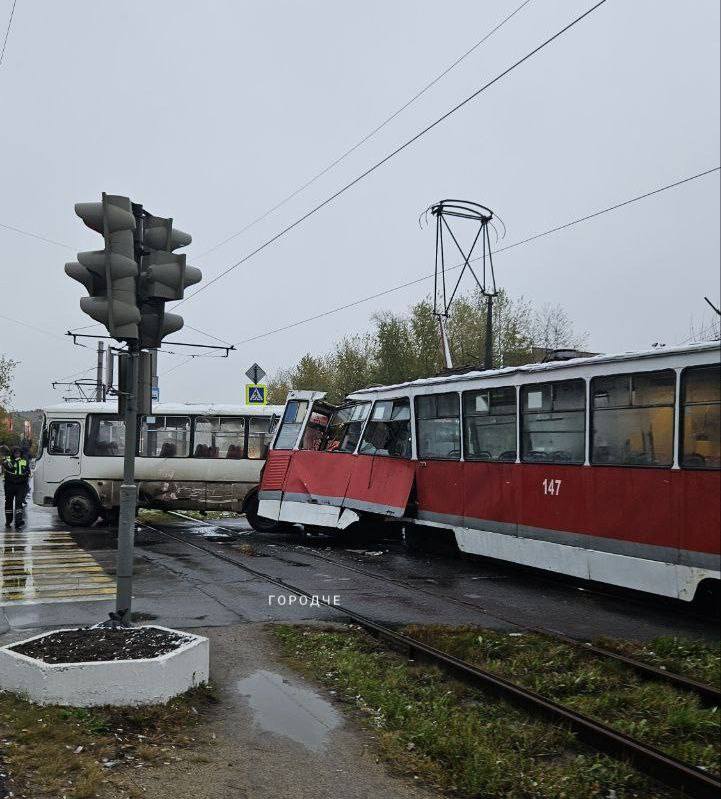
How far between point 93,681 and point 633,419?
6.74m

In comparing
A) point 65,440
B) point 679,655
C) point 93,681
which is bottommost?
point 679,655

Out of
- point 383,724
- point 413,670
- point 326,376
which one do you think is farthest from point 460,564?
point 326,376

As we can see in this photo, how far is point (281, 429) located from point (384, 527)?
3.11 m

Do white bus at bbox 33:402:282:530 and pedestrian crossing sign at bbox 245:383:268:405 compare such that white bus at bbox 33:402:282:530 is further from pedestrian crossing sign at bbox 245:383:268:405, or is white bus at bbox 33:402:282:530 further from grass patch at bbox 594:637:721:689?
grass patch at bbox 594:637:721:689

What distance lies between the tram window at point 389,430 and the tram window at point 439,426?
14.3 inches

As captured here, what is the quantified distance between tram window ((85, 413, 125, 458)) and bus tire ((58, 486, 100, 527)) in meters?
0.95

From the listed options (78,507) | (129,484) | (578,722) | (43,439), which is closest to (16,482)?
(43,439)

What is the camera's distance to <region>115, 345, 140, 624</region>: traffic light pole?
21.8 feet

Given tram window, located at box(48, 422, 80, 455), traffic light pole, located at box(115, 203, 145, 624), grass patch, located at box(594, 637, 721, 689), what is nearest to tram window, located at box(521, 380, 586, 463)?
grass patch, located at box(594, 637, 721, 689)

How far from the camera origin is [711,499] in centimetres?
841

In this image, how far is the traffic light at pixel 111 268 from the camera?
6.30 meters

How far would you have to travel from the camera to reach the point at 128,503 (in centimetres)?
664

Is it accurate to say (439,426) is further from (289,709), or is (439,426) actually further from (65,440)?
(65,440)

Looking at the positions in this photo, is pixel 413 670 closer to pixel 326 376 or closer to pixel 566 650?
pixel 566 650
